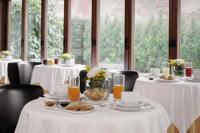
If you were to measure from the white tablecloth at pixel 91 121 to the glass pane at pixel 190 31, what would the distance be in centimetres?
323

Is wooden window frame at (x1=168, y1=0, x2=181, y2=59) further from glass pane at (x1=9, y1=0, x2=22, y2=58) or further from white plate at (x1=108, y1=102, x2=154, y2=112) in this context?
glass pane at (x1=9, y1=0, x2=22, y2=58)

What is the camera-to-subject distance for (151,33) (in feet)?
17.5

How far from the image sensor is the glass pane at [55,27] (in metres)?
7.18

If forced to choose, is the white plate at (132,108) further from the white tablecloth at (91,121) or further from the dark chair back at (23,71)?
the dark chair back at (23,71)

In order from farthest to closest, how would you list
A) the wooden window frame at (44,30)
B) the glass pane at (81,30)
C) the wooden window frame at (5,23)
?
the wooden window frame at (5,23), the wooden window frame at (44,30), the glass pane at (81,30)

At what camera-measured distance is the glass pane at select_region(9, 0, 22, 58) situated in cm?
852

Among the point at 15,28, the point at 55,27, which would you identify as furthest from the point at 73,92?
the point at 15,28

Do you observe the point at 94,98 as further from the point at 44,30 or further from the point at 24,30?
the point at 24,30

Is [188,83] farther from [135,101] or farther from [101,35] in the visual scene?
[101,35]

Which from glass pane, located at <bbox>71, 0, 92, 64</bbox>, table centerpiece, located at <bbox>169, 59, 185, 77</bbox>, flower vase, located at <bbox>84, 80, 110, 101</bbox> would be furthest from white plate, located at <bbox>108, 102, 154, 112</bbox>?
glass pane, located at <bbox>71, 0, 92, 64</bbox>

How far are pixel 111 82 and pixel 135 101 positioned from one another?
35cm

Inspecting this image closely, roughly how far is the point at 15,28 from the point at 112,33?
3.88 meters

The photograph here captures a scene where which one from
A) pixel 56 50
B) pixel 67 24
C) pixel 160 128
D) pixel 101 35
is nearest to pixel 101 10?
pixel 101 35

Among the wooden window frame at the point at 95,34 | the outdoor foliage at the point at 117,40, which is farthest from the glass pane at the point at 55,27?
the wooden window frame at the point at 95,34
